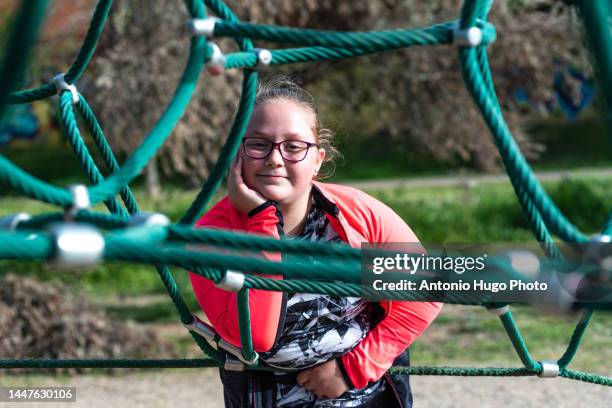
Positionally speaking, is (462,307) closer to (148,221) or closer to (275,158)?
(275,158)

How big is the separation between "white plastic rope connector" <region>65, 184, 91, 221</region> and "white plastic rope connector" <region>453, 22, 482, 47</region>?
0.55m

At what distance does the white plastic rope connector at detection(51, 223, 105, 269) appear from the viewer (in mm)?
1094

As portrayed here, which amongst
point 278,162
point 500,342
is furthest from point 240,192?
point 500,342

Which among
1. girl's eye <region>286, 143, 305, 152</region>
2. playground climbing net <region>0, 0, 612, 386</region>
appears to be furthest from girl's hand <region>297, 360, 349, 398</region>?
girl's eye <region>286, 143, 305, 152</region>

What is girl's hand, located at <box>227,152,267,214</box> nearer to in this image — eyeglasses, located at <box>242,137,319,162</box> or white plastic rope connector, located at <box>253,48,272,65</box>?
eyeglasses, located at <box>242,137,319,162</box>

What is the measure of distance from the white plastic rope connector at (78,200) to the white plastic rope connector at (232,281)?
0.40 metres

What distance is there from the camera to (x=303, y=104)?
196 cm

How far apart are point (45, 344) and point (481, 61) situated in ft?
11.5

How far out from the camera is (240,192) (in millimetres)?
1831

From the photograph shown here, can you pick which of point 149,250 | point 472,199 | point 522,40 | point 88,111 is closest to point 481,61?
point 149,250

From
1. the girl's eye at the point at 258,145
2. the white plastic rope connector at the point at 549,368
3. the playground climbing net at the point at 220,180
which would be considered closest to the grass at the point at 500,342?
the white plastic rope connector at the point at 549,368

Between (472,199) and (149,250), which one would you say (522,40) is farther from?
(149,250)

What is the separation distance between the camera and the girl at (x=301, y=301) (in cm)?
184

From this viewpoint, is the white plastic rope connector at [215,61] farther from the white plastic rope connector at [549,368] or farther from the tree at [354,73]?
the tree at [354,73]
